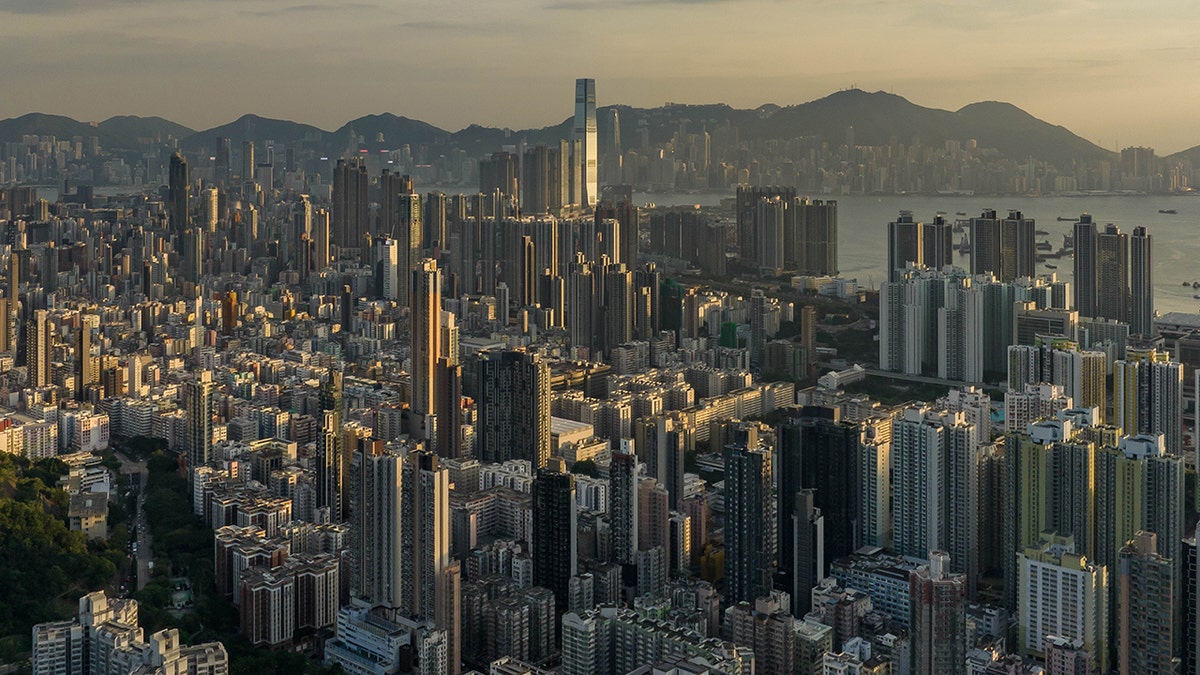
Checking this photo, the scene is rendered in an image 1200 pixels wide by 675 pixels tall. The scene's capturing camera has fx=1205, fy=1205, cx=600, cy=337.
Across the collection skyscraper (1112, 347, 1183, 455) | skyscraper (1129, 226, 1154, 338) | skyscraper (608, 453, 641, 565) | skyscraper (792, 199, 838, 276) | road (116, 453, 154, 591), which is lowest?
road (116, 453, 154, 591)

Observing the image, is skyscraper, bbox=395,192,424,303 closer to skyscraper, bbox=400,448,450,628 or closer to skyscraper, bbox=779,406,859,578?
skyscraper, bbox=779,406,859,578

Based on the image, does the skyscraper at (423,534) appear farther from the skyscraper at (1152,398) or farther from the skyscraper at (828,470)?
the skyscraper at (1152,398)

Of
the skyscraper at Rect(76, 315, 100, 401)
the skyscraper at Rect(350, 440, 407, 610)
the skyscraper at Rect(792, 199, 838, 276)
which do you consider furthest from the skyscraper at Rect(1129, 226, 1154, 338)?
the skyscraper at Rect(76, 315, 100, 401)

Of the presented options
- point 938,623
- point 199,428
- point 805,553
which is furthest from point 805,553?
point 199,428

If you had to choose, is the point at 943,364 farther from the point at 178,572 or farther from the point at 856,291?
the point at 178,572

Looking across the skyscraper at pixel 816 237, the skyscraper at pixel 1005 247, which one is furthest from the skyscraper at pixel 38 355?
the skyscraper at pixel 1005 247

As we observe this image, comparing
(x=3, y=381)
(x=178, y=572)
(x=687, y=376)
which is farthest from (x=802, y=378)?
(x=3, y=381)
